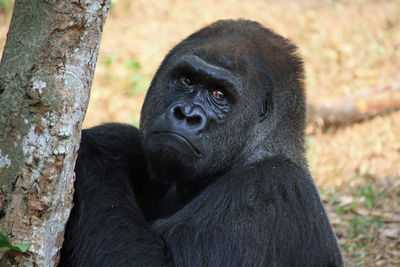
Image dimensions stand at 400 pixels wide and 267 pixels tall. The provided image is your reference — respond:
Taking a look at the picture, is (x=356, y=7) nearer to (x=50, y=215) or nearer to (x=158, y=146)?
(x=158, y=146)

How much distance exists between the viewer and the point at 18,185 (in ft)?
8.96

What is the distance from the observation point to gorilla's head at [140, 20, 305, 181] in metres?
3.74

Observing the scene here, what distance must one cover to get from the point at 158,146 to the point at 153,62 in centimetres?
598

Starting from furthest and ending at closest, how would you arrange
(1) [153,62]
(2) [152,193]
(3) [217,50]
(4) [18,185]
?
(1) [153,62]
(2) [152,193]
(3) [217,50]
(4) [18,185]

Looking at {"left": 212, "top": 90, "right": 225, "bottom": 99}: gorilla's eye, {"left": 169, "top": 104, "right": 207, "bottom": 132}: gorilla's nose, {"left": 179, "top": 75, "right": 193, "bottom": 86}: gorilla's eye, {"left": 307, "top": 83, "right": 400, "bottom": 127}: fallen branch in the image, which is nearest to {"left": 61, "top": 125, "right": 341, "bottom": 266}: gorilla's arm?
{"left": 169, "top": 104, "right": 207, "bottom": 132}: gorilla's nose

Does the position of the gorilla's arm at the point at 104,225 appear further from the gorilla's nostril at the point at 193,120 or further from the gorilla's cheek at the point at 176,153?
the gorilla's nostril at the point at 193,120

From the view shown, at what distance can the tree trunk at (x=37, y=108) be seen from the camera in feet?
8.95

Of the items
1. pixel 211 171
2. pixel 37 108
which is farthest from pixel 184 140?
pixel 37 108

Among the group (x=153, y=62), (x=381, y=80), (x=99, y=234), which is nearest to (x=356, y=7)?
(x=381, y=80)

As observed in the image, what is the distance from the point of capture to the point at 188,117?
12.1 ft

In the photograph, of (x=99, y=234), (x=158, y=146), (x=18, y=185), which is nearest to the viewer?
(x=18, y=185)

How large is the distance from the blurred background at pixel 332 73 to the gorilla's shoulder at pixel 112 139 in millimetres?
2461

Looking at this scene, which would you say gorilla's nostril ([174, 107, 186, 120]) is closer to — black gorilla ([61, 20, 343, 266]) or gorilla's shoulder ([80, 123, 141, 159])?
black gorilla ([61, 20, 343, 266])

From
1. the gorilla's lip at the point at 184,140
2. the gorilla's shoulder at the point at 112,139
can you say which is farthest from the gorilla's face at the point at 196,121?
the gorilla's shoulder at the point at 112,139
